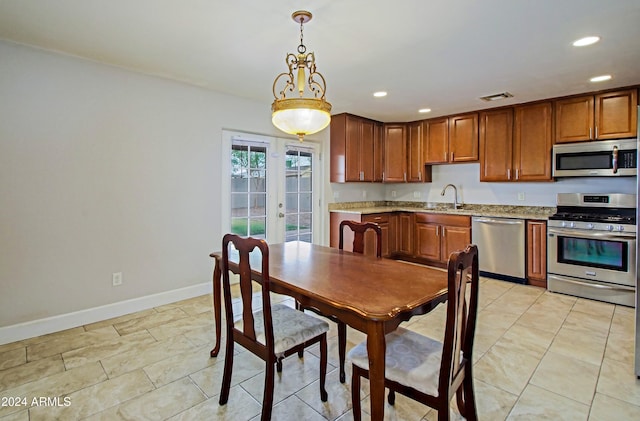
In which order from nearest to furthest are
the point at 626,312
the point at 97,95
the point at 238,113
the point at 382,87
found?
1. the point at 97,95
2. the point at 626,312
3. the point at 382,87
4. the point at 238,113

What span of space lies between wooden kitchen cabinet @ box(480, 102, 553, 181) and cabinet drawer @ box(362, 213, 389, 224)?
1.48 meters

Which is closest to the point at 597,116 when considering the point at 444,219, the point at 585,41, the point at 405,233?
the point at 585,41

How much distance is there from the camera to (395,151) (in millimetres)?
5621

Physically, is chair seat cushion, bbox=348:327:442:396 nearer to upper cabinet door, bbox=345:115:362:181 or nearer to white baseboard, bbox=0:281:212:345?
white baseboard, bbox=0:281:212:345

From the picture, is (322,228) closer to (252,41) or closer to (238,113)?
(238,113)

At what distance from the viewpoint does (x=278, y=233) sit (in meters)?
4.55

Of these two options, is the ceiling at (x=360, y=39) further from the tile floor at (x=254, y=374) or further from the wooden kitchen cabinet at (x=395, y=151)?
the tile floor at (x=254, y=374)

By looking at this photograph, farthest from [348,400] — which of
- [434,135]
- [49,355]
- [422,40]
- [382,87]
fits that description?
[434,135]

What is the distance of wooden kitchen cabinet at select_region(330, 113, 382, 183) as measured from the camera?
5.03 m

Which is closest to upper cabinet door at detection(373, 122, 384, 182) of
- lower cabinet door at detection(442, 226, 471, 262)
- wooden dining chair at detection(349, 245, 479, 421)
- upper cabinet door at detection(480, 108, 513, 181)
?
lower cabinet door at detection(442, 226, 471, 262)

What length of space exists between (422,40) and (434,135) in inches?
113

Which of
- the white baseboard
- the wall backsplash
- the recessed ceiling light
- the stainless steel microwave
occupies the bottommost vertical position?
the white baseboard

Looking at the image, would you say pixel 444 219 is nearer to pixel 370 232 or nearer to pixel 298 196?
pixel 370 232

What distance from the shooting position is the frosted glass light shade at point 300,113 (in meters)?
2.03
